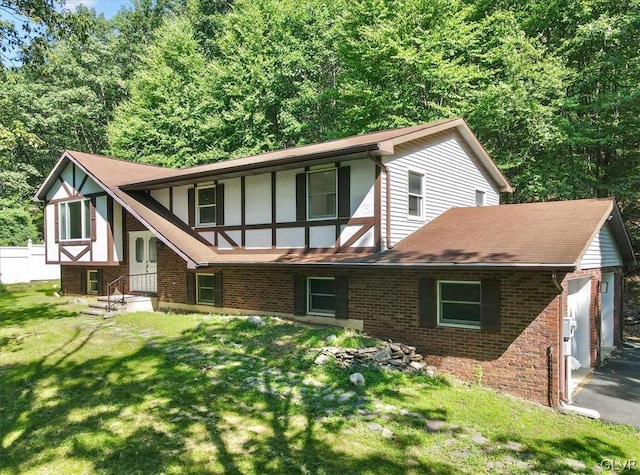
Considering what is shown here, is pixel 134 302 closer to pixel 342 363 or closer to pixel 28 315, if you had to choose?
pixel 28 315

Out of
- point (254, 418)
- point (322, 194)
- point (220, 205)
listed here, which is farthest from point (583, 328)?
point (220, 205)

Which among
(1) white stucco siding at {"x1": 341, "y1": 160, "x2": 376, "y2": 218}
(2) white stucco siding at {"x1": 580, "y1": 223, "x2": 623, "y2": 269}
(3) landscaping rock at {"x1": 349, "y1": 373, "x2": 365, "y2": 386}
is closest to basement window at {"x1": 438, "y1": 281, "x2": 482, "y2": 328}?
(3) landscaping rock at {"x1": 349, "y1": 373, "x2": 365, "y2": 386}

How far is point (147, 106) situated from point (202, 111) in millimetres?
4617

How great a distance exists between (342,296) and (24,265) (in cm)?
2288

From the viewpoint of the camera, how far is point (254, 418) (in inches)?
253

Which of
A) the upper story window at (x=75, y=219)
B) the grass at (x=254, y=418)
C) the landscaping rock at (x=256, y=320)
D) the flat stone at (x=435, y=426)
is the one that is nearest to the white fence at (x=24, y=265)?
the upper story window at (x=75, y=219)

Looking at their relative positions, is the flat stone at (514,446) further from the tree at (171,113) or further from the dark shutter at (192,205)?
the tree at (171,113)

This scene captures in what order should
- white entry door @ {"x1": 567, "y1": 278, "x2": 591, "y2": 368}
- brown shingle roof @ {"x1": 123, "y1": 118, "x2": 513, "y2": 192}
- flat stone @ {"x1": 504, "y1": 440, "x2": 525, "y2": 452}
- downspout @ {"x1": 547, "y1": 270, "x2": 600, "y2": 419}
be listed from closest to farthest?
1. flat stone @ {"x1": 504, "y1": 440, "x2": 525, "y2": 452}
2. downspout @ {"x1": 547, "y1": 270, "x2": 600, "y2": 419}
3. brown shingle roof @ {"x1": 123, "y1": 118, "x2": 513, "y2": 192}
4. white entry door @ {"x1": 567, "y1": 278, "x2": 591, "y2": 368}

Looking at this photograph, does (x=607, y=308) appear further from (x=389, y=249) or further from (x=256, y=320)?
(x=256, y=320)

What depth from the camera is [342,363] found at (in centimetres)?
884

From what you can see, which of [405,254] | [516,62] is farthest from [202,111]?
[405,254]

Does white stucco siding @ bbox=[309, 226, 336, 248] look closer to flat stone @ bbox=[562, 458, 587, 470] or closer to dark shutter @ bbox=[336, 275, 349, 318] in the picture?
dark shutter @ bbox=[336, 275, 349, 318]

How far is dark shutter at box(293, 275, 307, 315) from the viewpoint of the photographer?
A: 11.8 metres

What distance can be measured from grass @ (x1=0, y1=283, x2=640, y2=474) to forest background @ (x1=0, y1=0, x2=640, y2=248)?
565 centimetres
